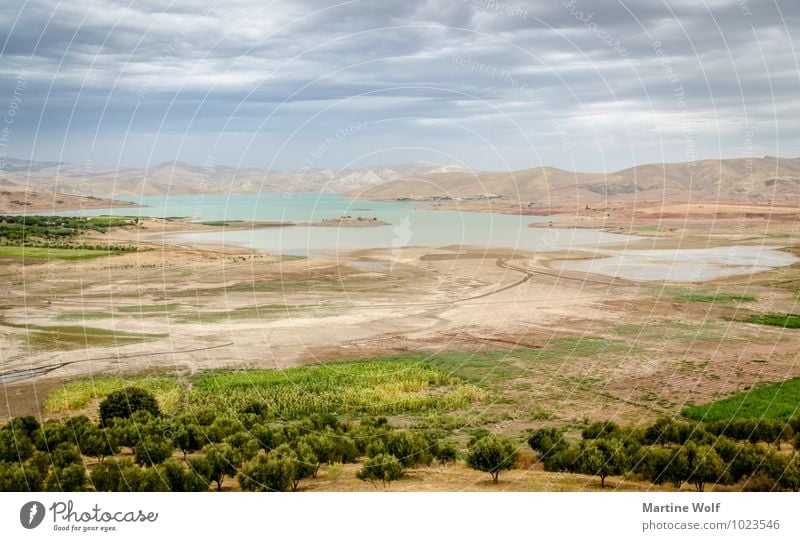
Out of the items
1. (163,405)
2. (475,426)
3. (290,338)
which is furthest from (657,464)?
(290,338)

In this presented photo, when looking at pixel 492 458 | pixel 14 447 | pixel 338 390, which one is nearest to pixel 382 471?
pixel 492 458

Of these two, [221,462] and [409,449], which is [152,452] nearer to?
[221,462]

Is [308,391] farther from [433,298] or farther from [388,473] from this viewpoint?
[433,298]

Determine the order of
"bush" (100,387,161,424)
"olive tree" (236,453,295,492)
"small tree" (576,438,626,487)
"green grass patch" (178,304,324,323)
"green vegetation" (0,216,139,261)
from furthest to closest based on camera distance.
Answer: "green vegetation" (0,216,139,261) < "green grass patch" (178,304,324,323) < "bush" (100,387,161,424) < "small tree" (576,438,626,487) < "olive tree" (236,453,295,492)

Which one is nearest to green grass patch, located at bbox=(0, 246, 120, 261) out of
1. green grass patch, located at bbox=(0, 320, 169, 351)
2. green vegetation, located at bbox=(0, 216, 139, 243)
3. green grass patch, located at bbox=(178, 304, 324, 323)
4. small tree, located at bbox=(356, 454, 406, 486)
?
green vegetation, located at bbox=(0, 216, 139, 243)

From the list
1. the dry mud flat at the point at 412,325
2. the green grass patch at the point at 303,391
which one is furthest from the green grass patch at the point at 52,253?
the green grass patch at the point at 303,391

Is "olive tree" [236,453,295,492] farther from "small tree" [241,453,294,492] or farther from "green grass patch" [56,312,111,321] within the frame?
"green grass patch" [56,312,111,321]

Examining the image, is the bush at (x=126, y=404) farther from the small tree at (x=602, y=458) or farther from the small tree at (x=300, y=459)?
the small tree at (x=602, y=458)

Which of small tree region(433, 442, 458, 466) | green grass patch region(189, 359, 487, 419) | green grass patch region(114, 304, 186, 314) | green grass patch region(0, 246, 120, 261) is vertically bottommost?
small tree region(433, 442, 458, 466)
